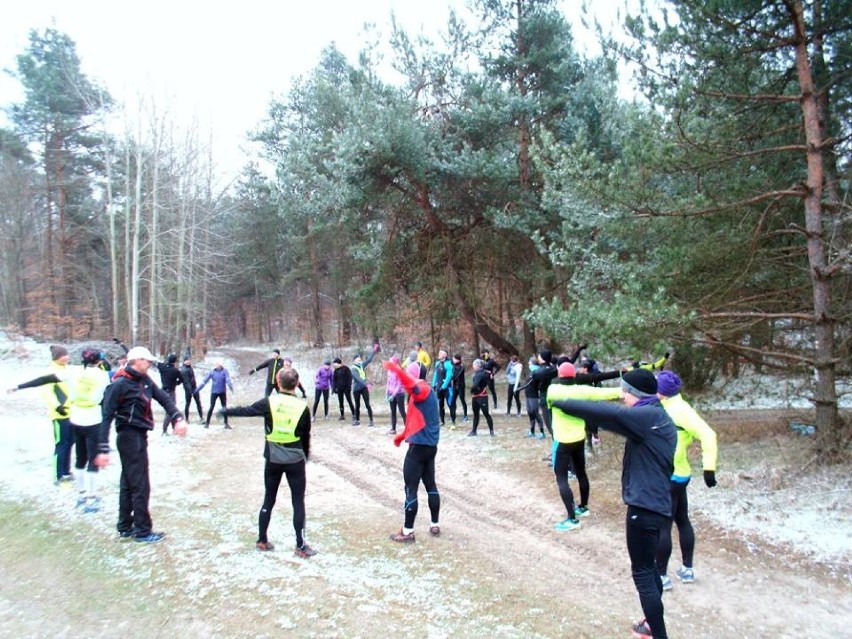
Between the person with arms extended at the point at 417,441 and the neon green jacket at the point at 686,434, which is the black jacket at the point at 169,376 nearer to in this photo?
the person with arms extended at the point at 417,441

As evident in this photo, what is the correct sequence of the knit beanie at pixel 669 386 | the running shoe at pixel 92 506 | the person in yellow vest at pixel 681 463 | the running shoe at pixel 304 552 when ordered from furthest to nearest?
the running shoe at pixel 92 506, the running shoe at pixel 304 552, the knit beanie at pixel 669 386, the person in yellow vest at pixel 681 463

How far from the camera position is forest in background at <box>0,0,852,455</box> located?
7.71m

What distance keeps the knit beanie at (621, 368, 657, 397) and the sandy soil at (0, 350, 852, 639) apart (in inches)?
78.5

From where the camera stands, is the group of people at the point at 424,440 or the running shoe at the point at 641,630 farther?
the running shoe at the point at 641,630

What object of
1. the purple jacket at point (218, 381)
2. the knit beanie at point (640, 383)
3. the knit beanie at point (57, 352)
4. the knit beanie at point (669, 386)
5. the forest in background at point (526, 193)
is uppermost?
the forest in background at point (526, 193)

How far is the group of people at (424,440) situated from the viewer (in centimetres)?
377

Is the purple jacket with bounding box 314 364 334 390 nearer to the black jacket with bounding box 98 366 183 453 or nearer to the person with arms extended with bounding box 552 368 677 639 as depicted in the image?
the black jacket with bounding box 98 366 183 453

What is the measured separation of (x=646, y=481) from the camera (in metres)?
3.82

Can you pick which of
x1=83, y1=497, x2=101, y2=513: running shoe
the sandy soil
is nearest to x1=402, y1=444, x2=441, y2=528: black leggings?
the sandy soil

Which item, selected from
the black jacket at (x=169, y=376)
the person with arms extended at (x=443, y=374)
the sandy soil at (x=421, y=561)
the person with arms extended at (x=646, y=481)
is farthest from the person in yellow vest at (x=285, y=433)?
the black jacket at (x=169, y=376)

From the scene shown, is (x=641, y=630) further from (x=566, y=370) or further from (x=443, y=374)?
(x=443, y=374)

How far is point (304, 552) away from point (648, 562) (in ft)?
10.8

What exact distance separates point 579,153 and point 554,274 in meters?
7.08

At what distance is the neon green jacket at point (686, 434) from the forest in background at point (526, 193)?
2.06 meters
